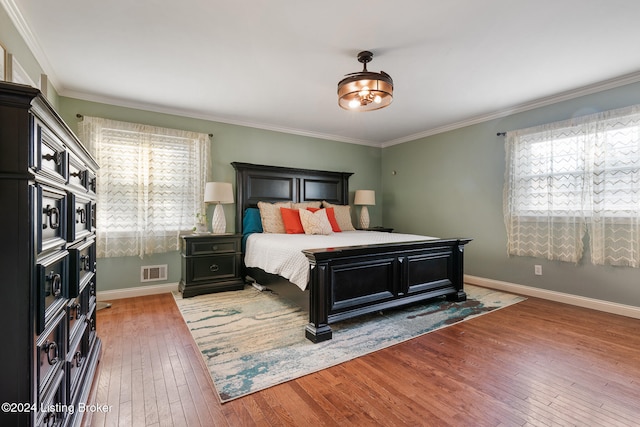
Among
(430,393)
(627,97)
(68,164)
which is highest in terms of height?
(627,97)

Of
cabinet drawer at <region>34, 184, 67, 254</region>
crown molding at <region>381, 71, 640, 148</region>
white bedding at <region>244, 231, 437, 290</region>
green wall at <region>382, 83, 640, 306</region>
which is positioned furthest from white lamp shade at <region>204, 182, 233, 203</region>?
crown molding at <region>381, 71, 640, 148</region>

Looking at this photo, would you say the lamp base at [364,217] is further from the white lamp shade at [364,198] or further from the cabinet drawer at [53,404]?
the cabinet drawer at [53,404]

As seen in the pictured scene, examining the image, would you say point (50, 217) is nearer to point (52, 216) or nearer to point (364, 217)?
point (52, 216)

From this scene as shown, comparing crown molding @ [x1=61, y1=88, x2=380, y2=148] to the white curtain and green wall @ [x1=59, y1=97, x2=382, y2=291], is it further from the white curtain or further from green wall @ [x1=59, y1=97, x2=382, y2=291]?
the white curtain

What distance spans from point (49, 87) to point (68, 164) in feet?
8.11

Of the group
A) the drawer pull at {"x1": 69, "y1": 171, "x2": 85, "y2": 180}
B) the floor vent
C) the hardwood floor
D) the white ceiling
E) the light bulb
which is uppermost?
the white ceiling

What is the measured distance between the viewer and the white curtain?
352cm

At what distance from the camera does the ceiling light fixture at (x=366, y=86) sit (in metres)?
2.52

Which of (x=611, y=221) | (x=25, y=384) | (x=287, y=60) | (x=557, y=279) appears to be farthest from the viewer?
(x=557, y=279)

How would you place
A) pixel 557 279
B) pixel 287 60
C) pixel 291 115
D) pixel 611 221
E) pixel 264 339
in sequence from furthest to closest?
pixel 291 115 → pixel 557 279 → pixel 611 221 → pixel 287 60 → pixel 264 339

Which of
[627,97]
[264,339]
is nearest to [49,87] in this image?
[264,339]

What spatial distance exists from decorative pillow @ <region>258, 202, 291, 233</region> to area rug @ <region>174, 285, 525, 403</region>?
0.92m

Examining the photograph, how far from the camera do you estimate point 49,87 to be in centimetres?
Result: 293

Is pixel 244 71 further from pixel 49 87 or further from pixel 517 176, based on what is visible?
pixel 517 176
